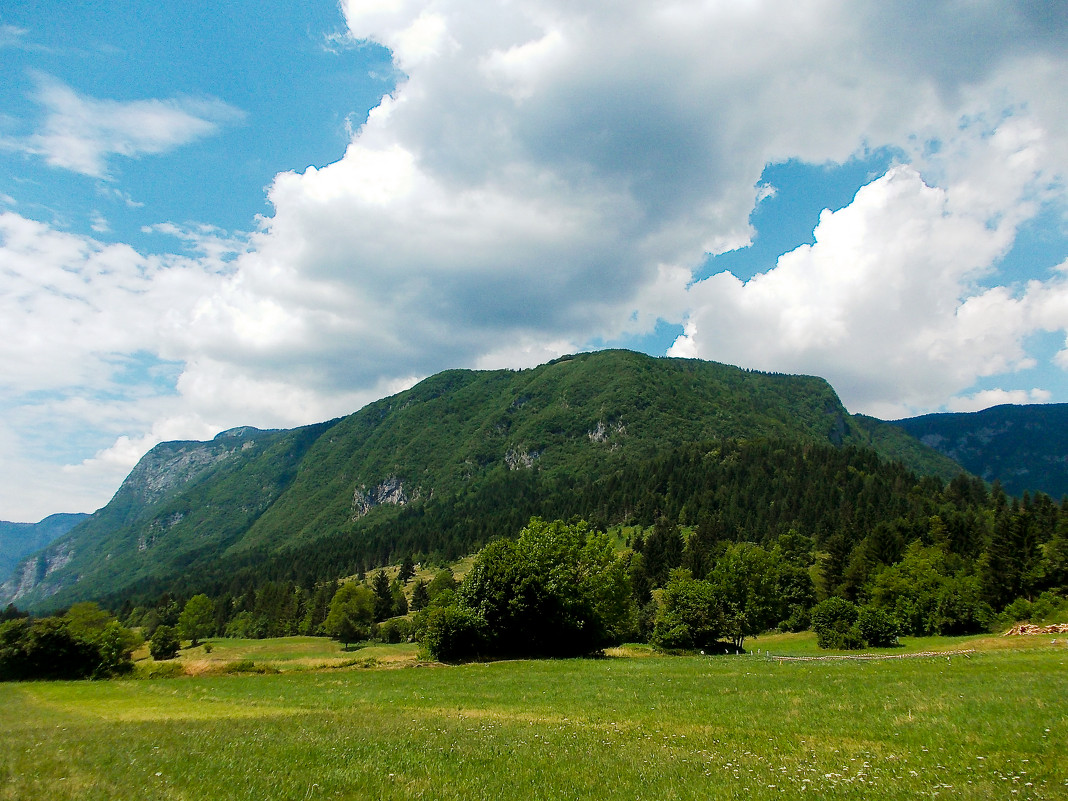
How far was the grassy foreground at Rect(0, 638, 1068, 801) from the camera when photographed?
420 inches

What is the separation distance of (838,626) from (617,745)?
54.7 metres

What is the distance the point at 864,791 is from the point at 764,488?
7645 inches

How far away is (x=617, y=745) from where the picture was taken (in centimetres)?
1516

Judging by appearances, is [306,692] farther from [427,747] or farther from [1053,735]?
[1053,735]

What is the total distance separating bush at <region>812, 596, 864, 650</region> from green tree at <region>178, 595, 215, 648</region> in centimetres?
13964

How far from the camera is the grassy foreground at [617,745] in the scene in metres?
10.7

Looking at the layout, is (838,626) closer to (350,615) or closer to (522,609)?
(522,609)

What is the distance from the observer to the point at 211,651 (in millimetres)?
120750

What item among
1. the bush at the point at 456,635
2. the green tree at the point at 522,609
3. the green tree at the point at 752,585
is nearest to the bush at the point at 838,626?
the green tree at the point at 752,585

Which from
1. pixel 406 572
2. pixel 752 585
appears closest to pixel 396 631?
pixel 406 572

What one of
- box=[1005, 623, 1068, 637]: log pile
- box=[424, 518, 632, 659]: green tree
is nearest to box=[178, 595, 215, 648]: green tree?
box=[424, 518, 632, 659]: green tree

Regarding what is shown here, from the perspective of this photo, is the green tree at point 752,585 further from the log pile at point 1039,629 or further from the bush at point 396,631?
the bush at point 396,631

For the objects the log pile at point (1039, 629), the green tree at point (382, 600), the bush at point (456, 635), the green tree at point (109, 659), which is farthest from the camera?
the green tree at point (382, 600)

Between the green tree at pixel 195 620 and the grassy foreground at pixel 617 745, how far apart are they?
137690 millimetres
